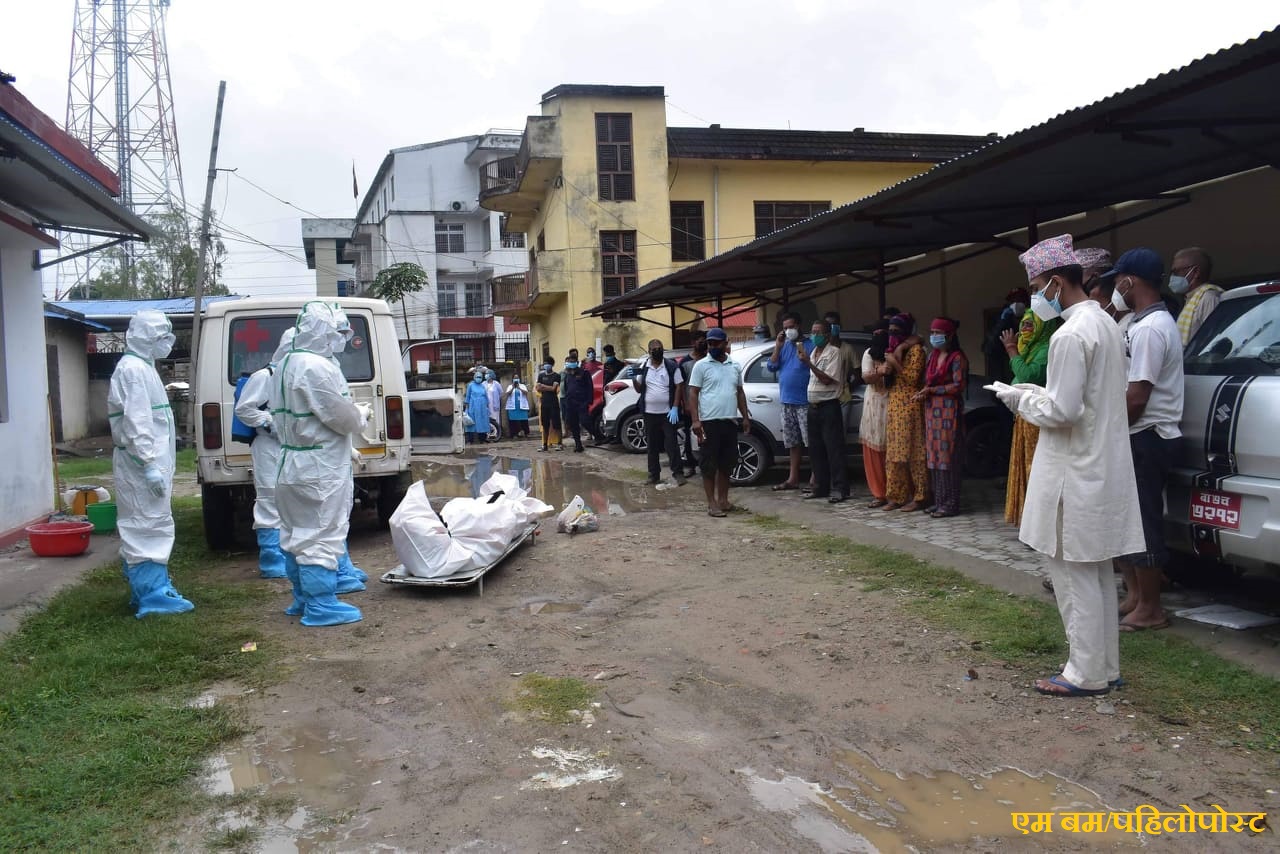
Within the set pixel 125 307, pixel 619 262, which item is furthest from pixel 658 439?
pixel 125 307

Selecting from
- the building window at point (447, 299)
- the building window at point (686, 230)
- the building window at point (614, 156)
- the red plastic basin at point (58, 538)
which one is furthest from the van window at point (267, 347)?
the building window at point (447, 299)

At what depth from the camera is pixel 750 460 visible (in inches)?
444

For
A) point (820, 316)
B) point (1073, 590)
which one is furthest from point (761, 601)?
point (820, 316)

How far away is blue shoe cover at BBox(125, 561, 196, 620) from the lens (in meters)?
6.13

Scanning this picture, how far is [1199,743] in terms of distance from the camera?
3.71 meters

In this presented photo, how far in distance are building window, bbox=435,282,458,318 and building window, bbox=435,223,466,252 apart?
5.86ft

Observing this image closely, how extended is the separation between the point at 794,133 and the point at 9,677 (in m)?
27.7

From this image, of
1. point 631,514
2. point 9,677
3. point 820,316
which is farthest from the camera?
point 820,316

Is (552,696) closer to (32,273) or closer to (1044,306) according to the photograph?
(1044,306)

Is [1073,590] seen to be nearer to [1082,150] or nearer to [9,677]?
[1082,150]

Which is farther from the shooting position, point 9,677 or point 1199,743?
point 9,677

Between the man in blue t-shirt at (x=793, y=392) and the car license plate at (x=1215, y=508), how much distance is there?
5.50 metres

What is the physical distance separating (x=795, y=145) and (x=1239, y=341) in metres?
25.7

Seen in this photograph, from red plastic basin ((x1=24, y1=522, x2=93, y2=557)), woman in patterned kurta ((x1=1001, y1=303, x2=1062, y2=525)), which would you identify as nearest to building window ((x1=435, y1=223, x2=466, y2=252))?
red plastic basin ((x1=24, y1=522, x2=93, y2=557))
